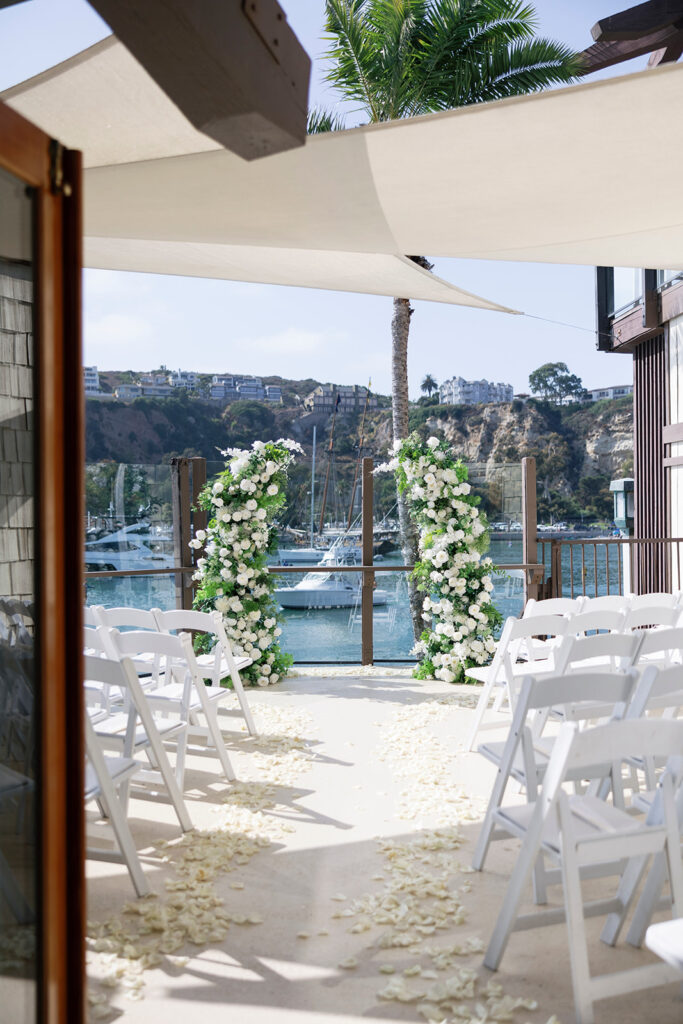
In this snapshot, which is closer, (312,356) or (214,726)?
(214,726)

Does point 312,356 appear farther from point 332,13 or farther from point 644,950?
point 644,950

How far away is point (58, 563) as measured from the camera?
1513 mm

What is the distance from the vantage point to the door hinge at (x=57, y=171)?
60.1 inches

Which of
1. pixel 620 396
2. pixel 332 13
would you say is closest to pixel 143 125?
pixel 332 13

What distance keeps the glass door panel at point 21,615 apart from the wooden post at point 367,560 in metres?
5.63

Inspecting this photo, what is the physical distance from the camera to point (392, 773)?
4223 millimetres

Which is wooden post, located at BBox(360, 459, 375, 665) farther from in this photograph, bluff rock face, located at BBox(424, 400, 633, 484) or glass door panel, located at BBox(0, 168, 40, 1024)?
bluff rock face, located at BBox(424, 400, 633, 484)

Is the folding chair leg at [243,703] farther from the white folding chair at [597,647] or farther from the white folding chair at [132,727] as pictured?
the white folding chair at [597,647]

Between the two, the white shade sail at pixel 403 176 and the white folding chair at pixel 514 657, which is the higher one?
the white shade sail at pixel 403 176

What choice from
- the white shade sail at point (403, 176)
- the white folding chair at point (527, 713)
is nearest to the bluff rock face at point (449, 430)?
the white shade sail at point (403, 176)

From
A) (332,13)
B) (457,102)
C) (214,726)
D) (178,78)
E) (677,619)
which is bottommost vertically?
(214,726)

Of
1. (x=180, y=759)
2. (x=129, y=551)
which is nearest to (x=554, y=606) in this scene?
(x=180, y=759)

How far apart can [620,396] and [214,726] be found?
15.0m

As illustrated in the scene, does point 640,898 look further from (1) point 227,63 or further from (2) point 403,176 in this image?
(2) point 403,176
